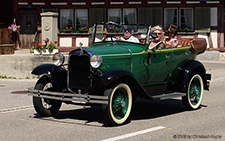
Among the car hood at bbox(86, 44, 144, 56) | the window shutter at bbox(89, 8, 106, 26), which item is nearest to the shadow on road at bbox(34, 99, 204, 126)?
the car hood at bbox(86, 44, 144, 56)

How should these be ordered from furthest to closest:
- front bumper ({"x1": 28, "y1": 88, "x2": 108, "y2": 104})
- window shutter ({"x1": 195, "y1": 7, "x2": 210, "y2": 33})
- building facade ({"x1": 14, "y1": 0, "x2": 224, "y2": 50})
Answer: building facade ({"x1": 14, "y1": 0, "x2": 224, "y2": 50})
window shutter ({"x1": 195, "y1": 7, "x2": 210, "y2": 33})
front bumper ({"x1": 28, "y1": 88, "x2": 108, "y2": 104})

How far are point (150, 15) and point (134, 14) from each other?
3.48 feet

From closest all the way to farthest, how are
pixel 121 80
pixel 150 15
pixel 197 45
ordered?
pixel 121 80
pixel 197 45
pixel 150 15

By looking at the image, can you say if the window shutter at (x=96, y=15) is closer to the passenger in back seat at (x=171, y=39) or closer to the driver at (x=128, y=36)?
the passenger in back seat at (x=171, y=39)

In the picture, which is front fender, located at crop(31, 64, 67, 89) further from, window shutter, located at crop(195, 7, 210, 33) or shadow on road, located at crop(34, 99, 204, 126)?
window shutter, located at crop(195, 7, 210, 33)

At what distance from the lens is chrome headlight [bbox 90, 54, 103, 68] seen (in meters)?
8.14

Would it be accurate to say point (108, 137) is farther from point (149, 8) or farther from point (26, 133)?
point (149, 8)

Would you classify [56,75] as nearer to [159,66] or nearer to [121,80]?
[121,80]

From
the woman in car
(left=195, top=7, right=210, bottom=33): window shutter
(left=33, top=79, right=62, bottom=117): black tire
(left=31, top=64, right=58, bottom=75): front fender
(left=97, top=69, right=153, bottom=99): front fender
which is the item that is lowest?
(left=33, top=79, right=62, bottom=117): black tire

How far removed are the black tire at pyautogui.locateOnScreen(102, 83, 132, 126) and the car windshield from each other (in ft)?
4.75

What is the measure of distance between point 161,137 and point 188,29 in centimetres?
2123

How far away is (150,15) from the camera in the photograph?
92.1ft

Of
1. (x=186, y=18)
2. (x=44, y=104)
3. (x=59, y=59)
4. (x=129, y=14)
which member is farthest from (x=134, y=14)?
(x=44, y=104)

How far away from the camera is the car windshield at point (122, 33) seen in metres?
9.67
